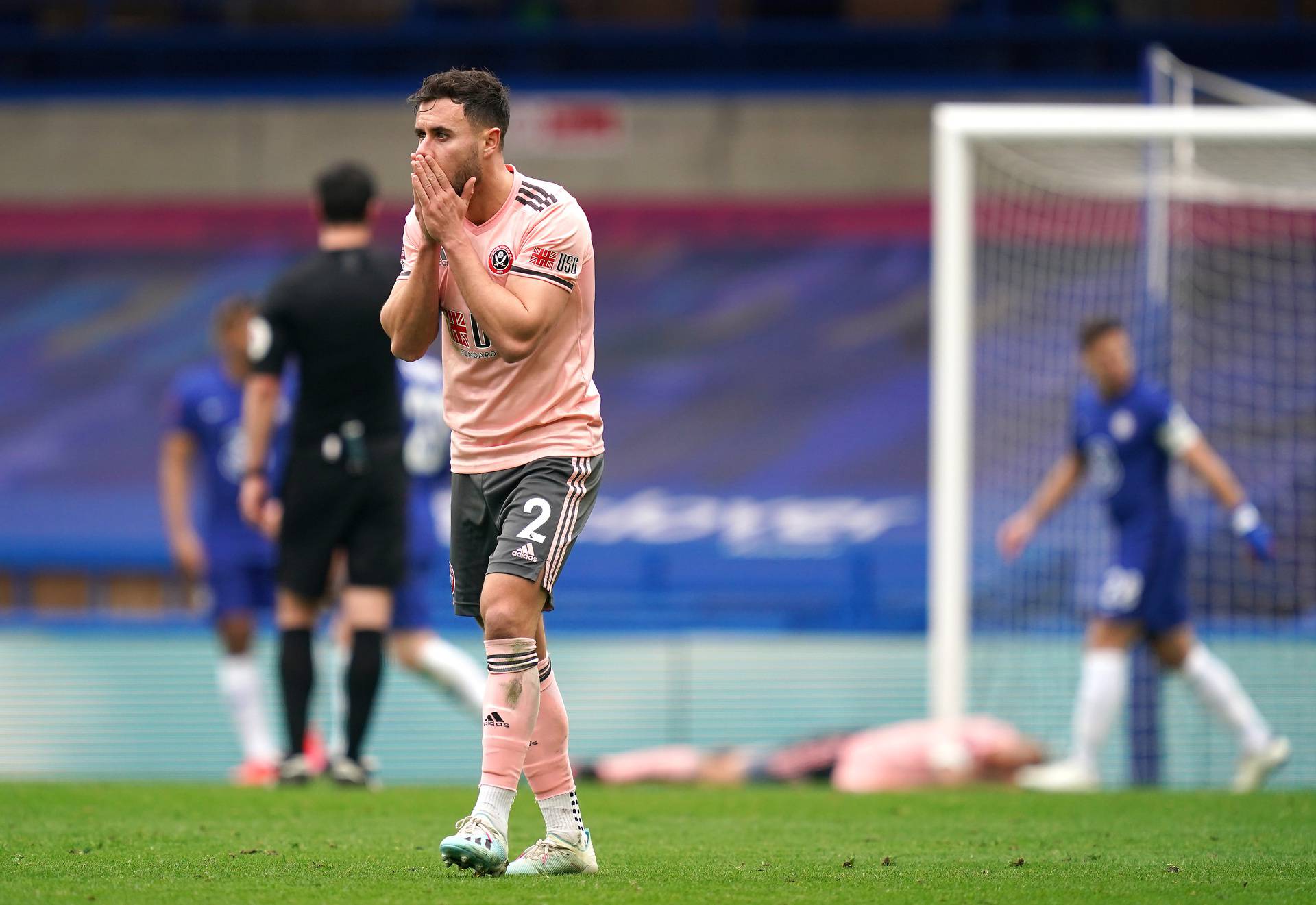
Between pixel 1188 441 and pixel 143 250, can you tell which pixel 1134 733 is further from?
pixel 143 250

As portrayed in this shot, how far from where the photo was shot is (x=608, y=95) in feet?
52.3

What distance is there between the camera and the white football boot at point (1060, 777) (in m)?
7.68

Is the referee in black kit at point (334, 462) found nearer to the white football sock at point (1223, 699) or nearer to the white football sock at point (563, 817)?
the white football sock at point (563, 817)

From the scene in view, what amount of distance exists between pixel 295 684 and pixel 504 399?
109 inches

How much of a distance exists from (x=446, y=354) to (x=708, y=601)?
316 inches

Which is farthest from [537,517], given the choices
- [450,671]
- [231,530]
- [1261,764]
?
[1261,764]

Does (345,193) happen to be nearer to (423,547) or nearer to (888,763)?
(423,547)

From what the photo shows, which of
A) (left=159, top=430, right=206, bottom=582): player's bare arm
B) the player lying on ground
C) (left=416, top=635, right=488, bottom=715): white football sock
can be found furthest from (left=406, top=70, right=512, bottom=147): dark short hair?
(left=159, top=430, right=206, bottom=582): player's bare arm

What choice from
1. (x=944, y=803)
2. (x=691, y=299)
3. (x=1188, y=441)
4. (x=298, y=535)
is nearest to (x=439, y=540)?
(x=298, y=535)

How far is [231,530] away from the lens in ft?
27.1

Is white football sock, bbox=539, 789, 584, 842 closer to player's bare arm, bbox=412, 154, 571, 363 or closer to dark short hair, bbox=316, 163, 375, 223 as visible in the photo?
player's bare arm, bbox=412, 154, 571, 363

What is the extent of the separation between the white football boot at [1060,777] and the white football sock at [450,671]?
2.32 m

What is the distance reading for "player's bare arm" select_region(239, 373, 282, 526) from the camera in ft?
20.8

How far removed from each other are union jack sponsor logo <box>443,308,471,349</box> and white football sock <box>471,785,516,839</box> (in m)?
0.96
